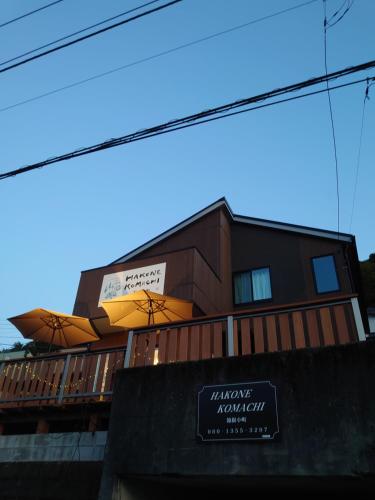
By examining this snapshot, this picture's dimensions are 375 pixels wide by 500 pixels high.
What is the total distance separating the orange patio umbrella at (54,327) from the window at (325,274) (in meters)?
7.79

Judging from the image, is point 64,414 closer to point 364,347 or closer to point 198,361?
point 198,361

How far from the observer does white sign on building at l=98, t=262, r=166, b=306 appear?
42.1 feet

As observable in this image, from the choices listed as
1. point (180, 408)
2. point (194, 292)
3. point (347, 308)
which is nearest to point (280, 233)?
point (194, 292)

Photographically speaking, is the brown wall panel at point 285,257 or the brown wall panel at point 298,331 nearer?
the brown wall panel at point 298,331

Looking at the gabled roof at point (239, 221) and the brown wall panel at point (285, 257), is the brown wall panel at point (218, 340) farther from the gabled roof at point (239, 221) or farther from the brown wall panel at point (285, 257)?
the gabled roof at point (239, 221)

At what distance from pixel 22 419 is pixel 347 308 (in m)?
6.60

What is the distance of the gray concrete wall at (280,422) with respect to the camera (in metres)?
4.44

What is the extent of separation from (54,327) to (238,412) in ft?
22.0

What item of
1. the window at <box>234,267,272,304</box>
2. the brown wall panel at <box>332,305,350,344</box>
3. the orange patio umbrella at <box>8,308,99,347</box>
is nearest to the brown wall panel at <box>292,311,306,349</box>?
the brown wall panel at <box>332,305,350,344</box>

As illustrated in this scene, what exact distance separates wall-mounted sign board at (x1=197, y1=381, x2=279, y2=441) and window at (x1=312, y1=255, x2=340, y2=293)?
9.05 metres

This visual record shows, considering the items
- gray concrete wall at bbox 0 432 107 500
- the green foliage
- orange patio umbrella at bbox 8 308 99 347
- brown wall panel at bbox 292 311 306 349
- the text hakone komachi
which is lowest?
gray concrete wall at bbox 0 432 107 500

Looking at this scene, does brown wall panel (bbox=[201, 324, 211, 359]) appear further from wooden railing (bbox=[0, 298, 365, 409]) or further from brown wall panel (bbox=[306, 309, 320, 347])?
brown wall panel (bbox=[306, 309, 320, 347])

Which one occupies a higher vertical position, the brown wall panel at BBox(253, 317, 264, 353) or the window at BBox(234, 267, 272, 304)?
the window at BBox(234, 267, 272, 304)

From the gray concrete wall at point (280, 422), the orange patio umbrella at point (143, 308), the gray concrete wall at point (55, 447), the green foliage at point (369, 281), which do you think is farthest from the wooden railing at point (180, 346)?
the green foliage at point (369, 281)
